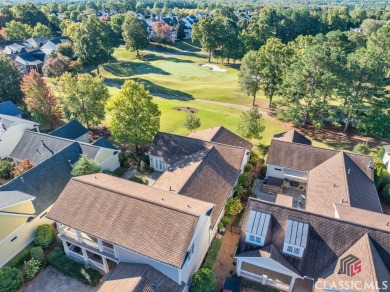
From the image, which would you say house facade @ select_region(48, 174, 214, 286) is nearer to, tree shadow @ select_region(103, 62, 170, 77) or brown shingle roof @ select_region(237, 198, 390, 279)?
brown shingle roof @ select_region(237, 198, 390, 279)

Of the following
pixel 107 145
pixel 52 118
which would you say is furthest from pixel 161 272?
pixel 52 118

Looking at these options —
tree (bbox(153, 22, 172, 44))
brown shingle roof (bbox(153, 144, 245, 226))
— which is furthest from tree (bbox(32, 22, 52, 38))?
brown shingle roof (bbox(153, 144, 245, 226))

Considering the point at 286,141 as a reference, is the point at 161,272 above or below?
below

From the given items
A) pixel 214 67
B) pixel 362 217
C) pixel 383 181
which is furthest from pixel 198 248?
pixel 214 67

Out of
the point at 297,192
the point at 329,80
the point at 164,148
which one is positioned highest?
the point at 329,80

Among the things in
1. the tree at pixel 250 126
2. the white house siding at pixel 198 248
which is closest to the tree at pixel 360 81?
the tree at pixel 250 126

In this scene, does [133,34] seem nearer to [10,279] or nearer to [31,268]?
[31,268]

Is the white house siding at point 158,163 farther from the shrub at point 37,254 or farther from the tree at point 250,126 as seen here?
the shrub at point 37,254

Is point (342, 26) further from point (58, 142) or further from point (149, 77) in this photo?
point (58, 142)
